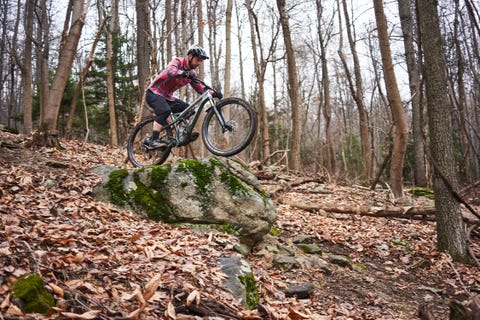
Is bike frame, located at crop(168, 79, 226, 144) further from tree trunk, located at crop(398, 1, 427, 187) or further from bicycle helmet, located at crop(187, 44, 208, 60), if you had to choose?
tree trunk, located at crop(398, 1, 427, 187)

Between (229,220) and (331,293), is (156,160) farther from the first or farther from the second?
(331,293)

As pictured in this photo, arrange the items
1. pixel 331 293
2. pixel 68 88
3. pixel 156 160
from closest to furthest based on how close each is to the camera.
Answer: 1. pixel 331 293
2. pixel 156 160
3. pixel 68 88

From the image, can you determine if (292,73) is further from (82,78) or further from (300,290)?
(300,290)

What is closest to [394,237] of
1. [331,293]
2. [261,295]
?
[331,293]

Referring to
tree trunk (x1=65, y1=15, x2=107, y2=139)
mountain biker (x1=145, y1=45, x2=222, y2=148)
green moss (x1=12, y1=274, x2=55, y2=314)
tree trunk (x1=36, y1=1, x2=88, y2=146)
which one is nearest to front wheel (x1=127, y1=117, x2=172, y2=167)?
mountain biker (x1=145, y1=45, x2=222, y2=148)

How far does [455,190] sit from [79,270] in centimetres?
652

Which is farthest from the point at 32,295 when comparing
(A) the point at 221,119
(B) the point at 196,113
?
(B) the point at 196,113

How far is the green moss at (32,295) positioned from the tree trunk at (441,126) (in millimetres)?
6568

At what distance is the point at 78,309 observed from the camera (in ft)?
8.79

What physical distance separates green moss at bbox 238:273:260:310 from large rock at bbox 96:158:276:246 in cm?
154

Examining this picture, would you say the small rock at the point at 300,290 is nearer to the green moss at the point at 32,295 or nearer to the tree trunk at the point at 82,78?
the green moss at the point at 32,295

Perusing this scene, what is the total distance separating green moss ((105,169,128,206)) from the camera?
18.4ft

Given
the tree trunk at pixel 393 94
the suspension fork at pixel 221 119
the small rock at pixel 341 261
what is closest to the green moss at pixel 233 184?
the suspension fork at pixel 221 119

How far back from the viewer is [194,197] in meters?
5.67
